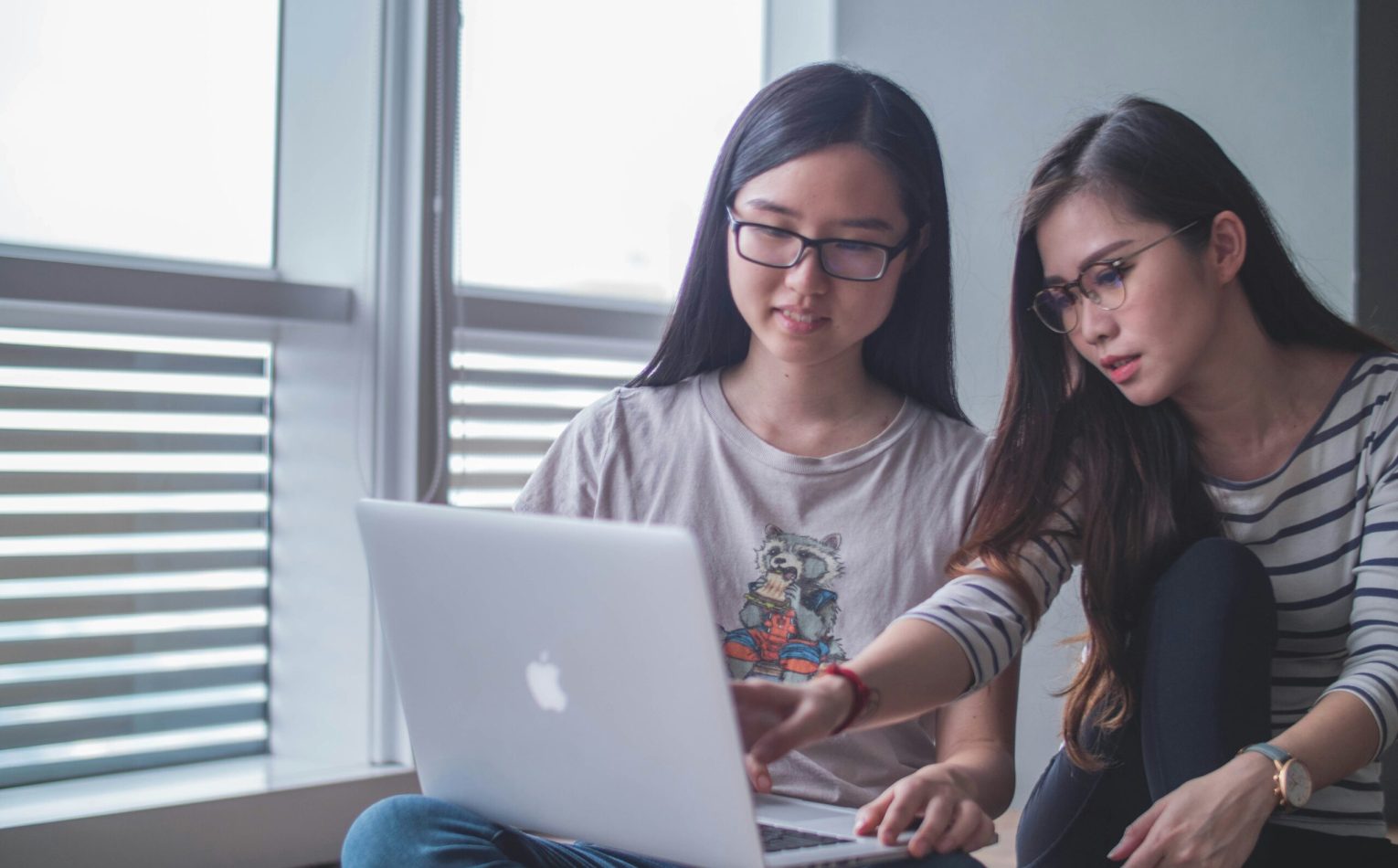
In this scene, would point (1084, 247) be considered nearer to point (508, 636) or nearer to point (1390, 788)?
point (508, 636)

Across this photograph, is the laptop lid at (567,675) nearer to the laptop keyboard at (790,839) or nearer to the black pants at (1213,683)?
the laptop keyboard at (790,839)

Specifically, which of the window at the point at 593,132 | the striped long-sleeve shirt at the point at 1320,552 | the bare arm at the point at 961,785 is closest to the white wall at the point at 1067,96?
the window at the point at 593,132

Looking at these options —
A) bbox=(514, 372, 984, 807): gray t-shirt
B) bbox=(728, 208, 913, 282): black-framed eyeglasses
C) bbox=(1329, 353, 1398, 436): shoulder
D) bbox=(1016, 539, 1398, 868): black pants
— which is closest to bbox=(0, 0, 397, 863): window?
bbox=(514, 372, 984, 807): gray t-shirt

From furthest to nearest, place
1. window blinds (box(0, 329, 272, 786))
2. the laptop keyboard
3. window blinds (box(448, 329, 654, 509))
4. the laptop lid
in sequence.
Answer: window blinds (box(448, 329, 654, 509)), window blinds (box(0, 329, 272, 786)), the laptop keyboard, the laptop lid

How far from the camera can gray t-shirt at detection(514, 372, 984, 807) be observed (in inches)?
46.2

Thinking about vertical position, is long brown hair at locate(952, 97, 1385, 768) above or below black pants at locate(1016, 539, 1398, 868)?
above

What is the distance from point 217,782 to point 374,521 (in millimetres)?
1052

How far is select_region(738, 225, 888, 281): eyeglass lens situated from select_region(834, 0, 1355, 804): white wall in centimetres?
128

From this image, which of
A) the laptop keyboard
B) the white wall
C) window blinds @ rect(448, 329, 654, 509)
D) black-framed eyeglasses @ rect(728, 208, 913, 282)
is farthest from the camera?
the white wall

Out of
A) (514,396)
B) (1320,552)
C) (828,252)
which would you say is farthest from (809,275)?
(514,396)

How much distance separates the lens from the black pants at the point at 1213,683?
1.06 meters

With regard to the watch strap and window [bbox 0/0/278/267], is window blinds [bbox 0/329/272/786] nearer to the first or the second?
window [bbox 0/0/278/267]

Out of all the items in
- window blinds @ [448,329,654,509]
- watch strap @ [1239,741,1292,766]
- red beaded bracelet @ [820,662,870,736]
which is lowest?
watch strap @ [1239,741,1292,766]

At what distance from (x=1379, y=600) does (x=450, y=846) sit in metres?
0.84
